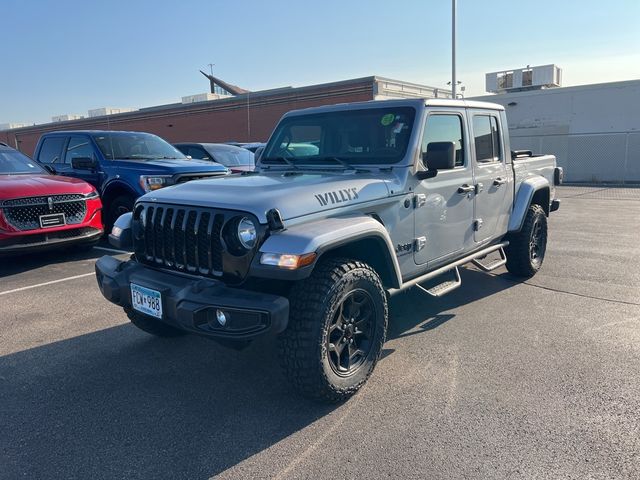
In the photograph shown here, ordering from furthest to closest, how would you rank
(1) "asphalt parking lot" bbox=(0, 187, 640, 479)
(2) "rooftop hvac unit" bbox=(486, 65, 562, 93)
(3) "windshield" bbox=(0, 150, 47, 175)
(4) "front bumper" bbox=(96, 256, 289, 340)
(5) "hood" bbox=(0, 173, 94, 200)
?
(2) "rooftop hvac unit" bbox=(486, 65, 562, 93)
(3) "windshield" bbox=(0, 150, 47, 175)
(5) "hood" bbox=(0, 173, 94, 200)
(4) "front bumper" bbox=(96, 256, 289, 340)
(1) "asphalt parking lot" bbox=(0, 187, 640, 479)

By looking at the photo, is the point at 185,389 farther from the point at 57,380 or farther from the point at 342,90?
the point at 342,90

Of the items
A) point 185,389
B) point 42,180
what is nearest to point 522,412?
point 185,389

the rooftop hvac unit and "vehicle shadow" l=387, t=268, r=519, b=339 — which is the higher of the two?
the rooftop hvac unit

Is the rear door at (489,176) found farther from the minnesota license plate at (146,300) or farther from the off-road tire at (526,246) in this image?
the minnesota license plate at (146,300)

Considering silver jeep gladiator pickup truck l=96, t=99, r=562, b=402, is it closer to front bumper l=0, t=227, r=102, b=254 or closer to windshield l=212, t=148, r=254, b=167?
front bumper l=0, t=227, r=102, b=254

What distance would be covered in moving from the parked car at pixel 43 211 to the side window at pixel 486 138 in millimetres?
5305

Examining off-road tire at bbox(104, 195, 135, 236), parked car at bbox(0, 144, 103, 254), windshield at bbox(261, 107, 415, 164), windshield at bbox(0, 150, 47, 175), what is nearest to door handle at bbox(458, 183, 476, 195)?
windshield at bbox(261, 107, 415, 164)

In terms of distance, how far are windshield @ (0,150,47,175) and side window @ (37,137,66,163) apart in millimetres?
1136

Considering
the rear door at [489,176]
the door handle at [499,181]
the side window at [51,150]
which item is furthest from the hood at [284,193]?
the side window at [51,150]

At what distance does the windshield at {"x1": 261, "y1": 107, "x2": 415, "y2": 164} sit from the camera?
13.4 ft

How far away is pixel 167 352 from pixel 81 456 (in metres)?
1.40

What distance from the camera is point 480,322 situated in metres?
4.70

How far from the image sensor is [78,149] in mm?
8867

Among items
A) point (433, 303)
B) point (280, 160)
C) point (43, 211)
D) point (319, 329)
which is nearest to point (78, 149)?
point (43, 211)
